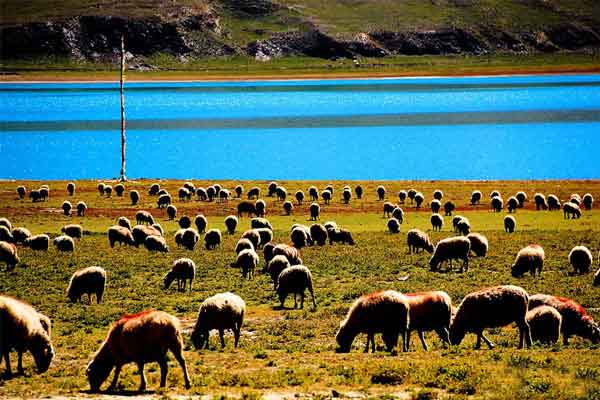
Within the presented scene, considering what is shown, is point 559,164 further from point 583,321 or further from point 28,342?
point 28,342

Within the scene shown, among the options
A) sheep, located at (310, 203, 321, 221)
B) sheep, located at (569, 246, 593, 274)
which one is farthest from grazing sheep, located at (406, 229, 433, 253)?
sheep, located at (310, 203, 321, 221)

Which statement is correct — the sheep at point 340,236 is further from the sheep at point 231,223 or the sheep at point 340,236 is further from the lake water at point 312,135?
the lake water at point 312,135

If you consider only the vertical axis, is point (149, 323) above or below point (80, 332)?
above

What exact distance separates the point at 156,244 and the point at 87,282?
11.0m

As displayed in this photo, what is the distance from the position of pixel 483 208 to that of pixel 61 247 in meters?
25.5

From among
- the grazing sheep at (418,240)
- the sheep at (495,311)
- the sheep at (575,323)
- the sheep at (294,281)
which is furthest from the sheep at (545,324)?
the grazing sheep at (418,240)

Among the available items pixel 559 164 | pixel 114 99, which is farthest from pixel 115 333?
pixel 114 99

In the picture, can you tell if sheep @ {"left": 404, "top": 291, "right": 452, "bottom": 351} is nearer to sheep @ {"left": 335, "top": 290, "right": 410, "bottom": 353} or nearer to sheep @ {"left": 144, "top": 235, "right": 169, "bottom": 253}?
sheep @ {"left": 335, "top": 290, "right": 410, "bottom": 353}

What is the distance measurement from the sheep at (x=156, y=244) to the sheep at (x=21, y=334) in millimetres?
19076

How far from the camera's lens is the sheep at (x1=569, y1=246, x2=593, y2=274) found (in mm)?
28656

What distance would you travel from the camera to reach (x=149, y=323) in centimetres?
1533

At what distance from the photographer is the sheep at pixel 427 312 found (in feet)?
61.9

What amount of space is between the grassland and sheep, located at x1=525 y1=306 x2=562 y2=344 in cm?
62

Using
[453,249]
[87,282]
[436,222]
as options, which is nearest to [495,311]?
[453,249]
